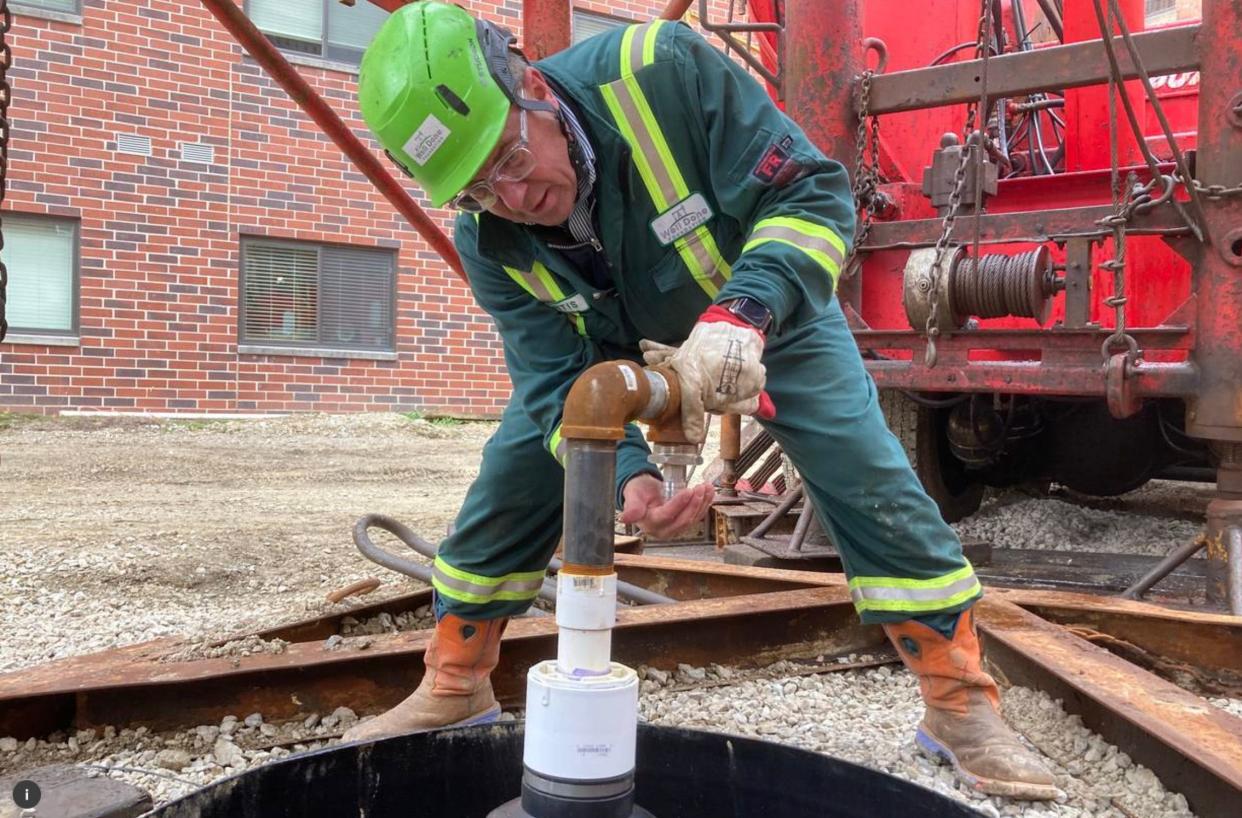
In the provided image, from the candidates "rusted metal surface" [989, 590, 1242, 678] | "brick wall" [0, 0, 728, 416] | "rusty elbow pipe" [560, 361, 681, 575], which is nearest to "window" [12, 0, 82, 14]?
"brick wall" [0, 0, 728, 416]

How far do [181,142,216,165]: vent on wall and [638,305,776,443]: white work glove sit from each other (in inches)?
386

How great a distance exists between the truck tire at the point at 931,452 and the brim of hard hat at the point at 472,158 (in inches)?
120

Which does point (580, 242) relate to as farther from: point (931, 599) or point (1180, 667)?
point (1180, 667)

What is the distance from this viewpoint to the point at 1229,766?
1923 millimetres

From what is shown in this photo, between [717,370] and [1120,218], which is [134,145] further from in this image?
[717,370]

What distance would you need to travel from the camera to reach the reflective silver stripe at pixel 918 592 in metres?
2.27

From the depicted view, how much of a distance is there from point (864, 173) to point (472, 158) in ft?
8.14

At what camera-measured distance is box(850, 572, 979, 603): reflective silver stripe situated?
2.27m

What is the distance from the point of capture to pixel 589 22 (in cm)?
1239

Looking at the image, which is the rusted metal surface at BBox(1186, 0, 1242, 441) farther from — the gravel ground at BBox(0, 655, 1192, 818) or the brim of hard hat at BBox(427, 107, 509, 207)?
the brim of hard hat at BBox(427, 107, 509, 207)

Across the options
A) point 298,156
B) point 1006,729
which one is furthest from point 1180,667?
point 298,156

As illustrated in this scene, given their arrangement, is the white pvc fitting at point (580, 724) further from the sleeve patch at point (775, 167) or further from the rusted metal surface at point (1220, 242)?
the rusted metal surface at point (1220, 242)

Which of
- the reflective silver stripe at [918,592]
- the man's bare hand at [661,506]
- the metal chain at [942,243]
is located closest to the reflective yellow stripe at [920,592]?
the reflective silver stripe at [918,592]

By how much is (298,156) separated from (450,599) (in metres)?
9.15
